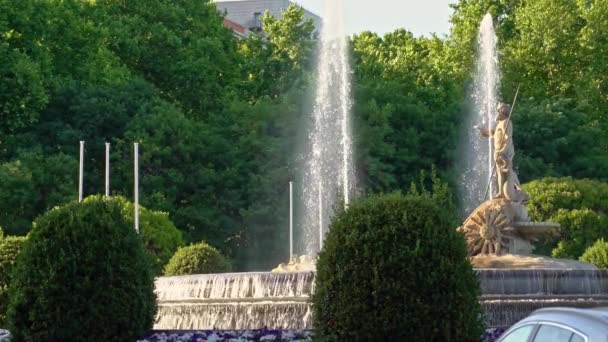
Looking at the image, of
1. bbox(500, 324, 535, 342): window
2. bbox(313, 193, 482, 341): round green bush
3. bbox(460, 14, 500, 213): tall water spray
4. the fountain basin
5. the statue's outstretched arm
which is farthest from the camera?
bbox(460, 14, 500, 213): tall water spray

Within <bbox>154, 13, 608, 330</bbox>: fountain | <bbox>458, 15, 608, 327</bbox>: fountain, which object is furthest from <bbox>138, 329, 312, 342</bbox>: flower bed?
<bbox>458, 15, 608, 327</bbox>: fountain

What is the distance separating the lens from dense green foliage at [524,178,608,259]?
39656 mm

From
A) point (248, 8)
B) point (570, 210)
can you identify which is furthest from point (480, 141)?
point (248, 8)

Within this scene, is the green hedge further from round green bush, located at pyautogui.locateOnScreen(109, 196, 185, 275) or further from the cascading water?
the cascading water

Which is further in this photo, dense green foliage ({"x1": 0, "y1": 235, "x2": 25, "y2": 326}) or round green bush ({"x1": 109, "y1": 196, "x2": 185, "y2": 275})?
round green bush ({"x1": 109, "y1": 196, "x2": 185, "y2": 275})

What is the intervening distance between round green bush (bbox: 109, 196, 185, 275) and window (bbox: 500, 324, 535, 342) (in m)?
27.2

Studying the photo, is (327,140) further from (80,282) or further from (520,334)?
(520,334)

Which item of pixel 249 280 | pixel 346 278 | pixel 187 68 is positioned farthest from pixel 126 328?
pixel 187 68

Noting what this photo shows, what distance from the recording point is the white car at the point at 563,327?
5695 millimetres

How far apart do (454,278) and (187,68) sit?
37507 mm

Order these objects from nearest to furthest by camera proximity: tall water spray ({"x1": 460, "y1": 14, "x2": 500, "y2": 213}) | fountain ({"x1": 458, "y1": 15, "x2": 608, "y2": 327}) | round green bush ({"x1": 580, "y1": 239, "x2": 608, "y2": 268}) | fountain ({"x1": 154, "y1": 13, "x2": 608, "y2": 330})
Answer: fountain ({"x1": 154, "y1": 13, "x2": 608, "y2": 330}) → fountain ({"x1": 458, "y1": 15, "x2": 608, "y2": 327}) → round green bush ({"x1": 580, "y1": 239, "x2": 608, "y2": 268}) → tall water spray ({"x1": 460, "y1": 14, "x2": 500, "y2": 213})

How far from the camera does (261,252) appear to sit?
1697 inches

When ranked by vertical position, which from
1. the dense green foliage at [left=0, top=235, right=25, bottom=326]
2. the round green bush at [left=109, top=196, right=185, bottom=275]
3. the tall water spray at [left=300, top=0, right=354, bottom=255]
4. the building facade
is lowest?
the dense green foliage at [left=0, top=235, right=25, bottom=326]

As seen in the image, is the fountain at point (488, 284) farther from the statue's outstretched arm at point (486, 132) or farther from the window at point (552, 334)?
the window at point (552, 334)
